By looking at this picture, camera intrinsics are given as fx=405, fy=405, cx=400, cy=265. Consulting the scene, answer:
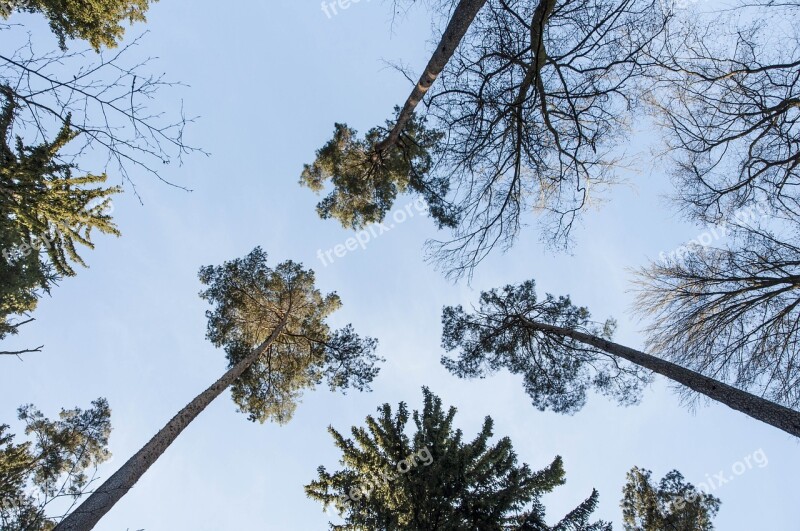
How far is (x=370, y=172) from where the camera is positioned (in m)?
10.6

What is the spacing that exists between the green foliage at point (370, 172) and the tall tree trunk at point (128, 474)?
5761 millimetres

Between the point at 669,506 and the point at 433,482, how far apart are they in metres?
6.86

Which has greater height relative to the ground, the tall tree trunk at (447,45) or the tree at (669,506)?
the tall tree trunk at (447,45)

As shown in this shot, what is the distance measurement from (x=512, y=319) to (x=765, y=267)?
5.24 metres

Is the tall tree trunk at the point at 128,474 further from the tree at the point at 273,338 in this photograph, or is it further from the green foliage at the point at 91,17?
the green foliage at the point at 91,17

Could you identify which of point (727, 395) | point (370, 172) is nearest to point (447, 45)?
point (370, 172)

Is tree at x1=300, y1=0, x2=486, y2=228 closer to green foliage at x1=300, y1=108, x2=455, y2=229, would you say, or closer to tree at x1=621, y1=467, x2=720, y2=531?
green foliage at x1=300, y1=108, x2=455, y2=229

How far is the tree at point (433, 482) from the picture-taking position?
652cm

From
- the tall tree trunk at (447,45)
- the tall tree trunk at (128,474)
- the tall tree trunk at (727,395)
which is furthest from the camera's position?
the tall tree trunk at (447,45)

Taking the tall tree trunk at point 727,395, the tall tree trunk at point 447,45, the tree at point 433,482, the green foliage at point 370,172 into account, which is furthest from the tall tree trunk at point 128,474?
the tall tree trunk at point 727,395

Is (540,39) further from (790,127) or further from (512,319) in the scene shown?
(512,319)

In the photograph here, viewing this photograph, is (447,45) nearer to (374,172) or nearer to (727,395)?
(374,172)

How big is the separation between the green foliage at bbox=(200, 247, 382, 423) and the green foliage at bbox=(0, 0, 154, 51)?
7.52 m

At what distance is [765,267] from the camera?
27.2 feet
